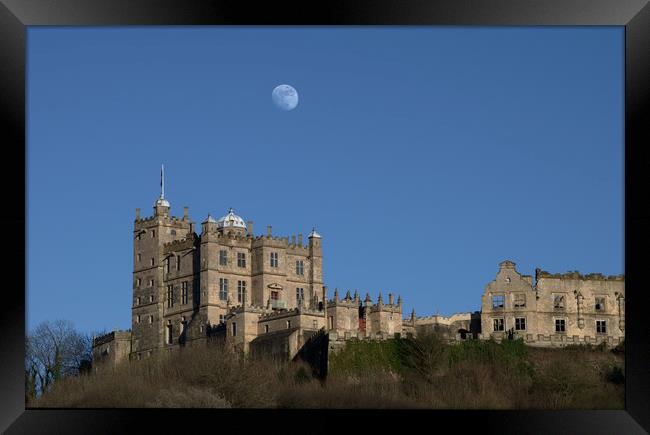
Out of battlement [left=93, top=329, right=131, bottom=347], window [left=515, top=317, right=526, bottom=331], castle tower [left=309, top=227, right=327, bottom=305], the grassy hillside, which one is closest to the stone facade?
window [left=515, top=317, right=526, bottom=331]

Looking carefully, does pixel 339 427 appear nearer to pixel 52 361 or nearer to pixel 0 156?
pixel 0 156

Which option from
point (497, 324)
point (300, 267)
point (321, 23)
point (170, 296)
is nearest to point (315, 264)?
point (300, 267)

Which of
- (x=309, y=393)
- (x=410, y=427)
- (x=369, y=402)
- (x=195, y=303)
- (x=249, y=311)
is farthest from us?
(x=195, y=303)

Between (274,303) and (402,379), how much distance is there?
13.9 meters

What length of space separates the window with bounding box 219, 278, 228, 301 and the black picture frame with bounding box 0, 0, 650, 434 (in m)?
53.5

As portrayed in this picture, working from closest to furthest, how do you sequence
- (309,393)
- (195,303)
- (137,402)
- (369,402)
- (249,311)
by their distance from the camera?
(137,402) → (369,402) → (309,393) → (249,311) → (195,303)

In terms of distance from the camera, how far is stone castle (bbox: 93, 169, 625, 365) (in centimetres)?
5638

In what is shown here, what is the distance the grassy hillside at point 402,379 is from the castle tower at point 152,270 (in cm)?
933

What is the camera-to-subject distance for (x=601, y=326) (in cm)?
5659

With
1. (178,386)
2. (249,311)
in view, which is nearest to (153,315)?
(249,311)

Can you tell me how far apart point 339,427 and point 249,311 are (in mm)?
49949

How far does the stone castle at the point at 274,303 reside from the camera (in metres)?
56.4

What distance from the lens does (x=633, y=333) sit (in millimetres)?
11008

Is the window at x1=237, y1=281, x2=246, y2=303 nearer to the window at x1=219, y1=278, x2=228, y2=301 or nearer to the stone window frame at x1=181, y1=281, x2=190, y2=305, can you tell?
the window at x1=219, y1=278, x2=228, y2=301
